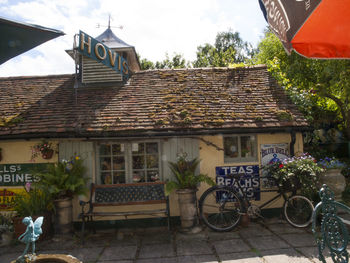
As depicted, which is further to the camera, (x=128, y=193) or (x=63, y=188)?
(x=128, y=193)

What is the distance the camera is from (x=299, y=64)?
12.0 metres

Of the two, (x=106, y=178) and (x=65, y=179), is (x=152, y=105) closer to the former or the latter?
(x=106, y=178)

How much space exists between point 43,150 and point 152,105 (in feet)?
9.94

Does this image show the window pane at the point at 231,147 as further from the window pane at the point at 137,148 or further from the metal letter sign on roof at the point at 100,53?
the metal letter sign on roof at the point at 100,53

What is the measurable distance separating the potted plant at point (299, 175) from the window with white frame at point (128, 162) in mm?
3004

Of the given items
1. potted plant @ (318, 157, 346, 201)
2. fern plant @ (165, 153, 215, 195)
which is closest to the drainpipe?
potted plant @ (318, 157, 346, 201)

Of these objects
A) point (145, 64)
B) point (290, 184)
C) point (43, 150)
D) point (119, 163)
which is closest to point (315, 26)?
point (290, 184)

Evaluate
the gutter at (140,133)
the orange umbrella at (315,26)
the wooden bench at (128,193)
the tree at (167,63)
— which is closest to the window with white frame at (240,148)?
the gutter at (140,133)

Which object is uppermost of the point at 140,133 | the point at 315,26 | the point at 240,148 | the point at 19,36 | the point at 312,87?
the point at 312,87

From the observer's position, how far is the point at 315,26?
110 inches

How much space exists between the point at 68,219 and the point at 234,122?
4594mm

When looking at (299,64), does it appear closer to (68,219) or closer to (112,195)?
(112,195)

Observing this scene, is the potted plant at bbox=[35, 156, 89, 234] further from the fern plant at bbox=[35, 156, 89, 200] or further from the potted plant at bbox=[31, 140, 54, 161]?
the potted plant at bbox=[31, 140, 54, 161]

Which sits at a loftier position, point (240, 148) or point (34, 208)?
point (240, 148)
